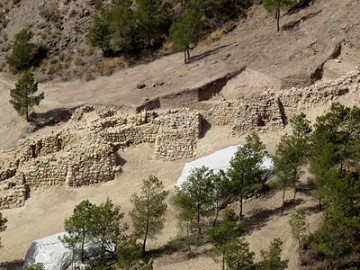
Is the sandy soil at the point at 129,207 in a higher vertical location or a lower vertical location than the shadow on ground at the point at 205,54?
lower

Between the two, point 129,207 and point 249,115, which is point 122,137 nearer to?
point 129,207

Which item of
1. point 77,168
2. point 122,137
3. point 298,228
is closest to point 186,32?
point 122,137

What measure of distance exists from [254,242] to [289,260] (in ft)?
7.97

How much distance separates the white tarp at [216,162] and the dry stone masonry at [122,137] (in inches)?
113

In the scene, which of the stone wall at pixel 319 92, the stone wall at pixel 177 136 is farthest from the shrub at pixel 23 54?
the stone wall at pixel 319 92

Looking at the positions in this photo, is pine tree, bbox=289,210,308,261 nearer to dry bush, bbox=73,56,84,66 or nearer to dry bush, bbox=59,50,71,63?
dry bush, bbox=73,56,84,66

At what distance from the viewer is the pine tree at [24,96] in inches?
1945

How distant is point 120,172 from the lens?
42.2m

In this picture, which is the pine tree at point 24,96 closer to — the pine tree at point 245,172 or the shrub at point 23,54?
the shrub at point 23,54

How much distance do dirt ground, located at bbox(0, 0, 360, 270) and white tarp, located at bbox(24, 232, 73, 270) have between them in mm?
1896

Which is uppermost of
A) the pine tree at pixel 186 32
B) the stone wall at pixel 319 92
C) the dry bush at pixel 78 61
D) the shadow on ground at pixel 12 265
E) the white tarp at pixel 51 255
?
the pine tree at pixel 186 32

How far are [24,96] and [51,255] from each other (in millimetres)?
18635

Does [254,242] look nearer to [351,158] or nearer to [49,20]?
[351,158]

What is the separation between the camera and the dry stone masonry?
42.0 meters
